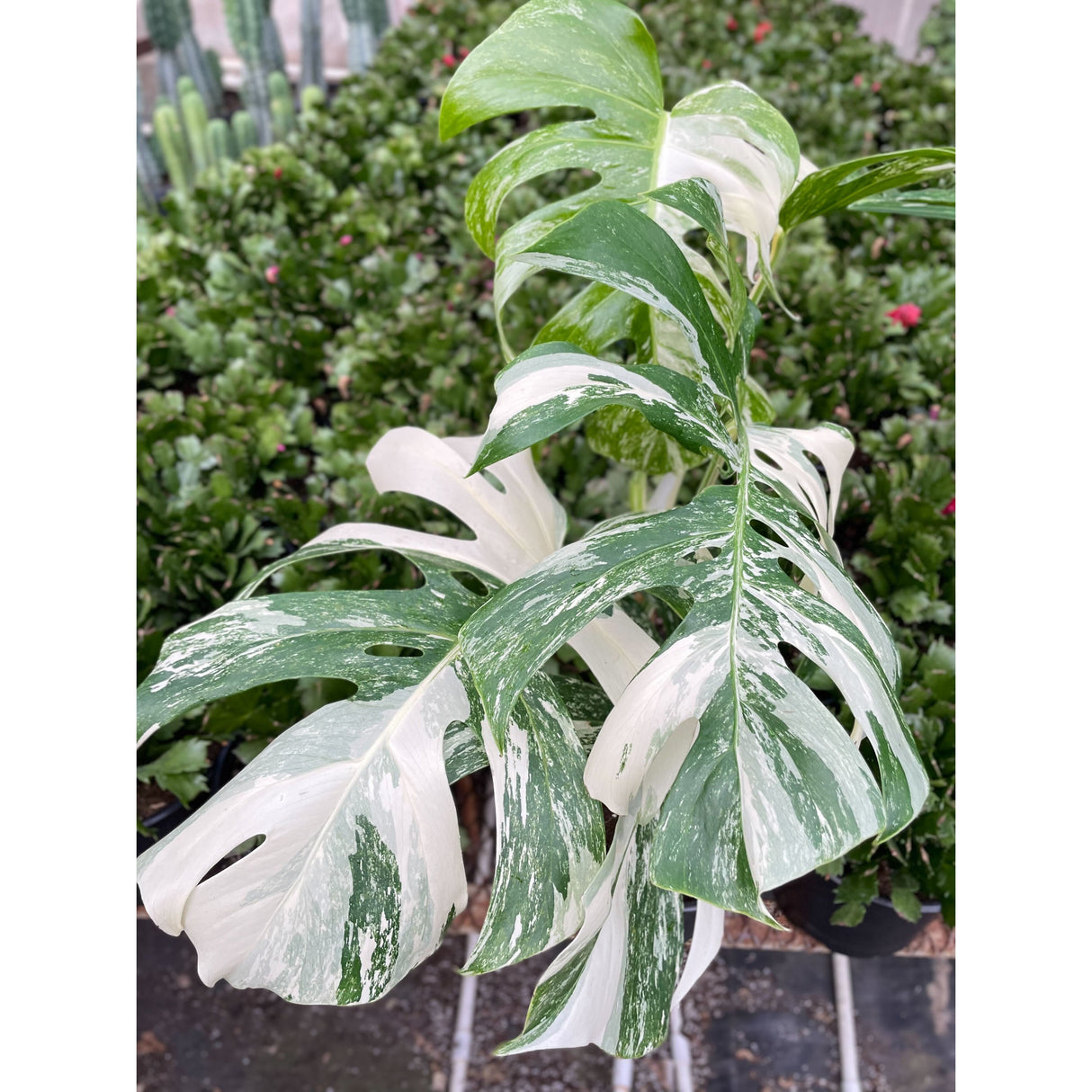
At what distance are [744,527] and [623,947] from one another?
26 centimetres

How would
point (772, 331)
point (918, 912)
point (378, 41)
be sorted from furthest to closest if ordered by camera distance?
point (378, 41) < point (772, 331) < point (918, 912)

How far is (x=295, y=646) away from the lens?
55cm

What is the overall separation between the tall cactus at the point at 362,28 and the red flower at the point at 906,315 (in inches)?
93.0

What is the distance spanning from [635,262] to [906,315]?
1022 mm

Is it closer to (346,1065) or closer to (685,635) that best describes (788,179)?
(685,635)

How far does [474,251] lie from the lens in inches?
63.0

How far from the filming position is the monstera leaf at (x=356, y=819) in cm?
45

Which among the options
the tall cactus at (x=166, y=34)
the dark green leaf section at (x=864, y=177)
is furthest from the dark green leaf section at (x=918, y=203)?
the tall cactus at (x=166, y=34)

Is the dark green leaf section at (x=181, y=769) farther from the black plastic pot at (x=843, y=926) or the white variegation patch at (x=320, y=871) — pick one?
the black plastic pot at (x=843, y=926)

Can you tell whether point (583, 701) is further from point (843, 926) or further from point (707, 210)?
point (843, 926)

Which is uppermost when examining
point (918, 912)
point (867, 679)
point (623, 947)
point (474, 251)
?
point (474, 251)

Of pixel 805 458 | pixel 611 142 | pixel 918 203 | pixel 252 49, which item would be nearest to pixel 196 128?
pixel 252 49

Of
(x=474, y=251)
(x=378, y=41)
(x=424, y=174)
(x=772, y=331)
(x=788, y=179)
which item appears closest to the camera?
(x=788, y=179)

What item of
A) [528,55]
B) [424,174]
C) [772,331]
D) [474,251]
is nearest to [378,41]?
[424,174]
